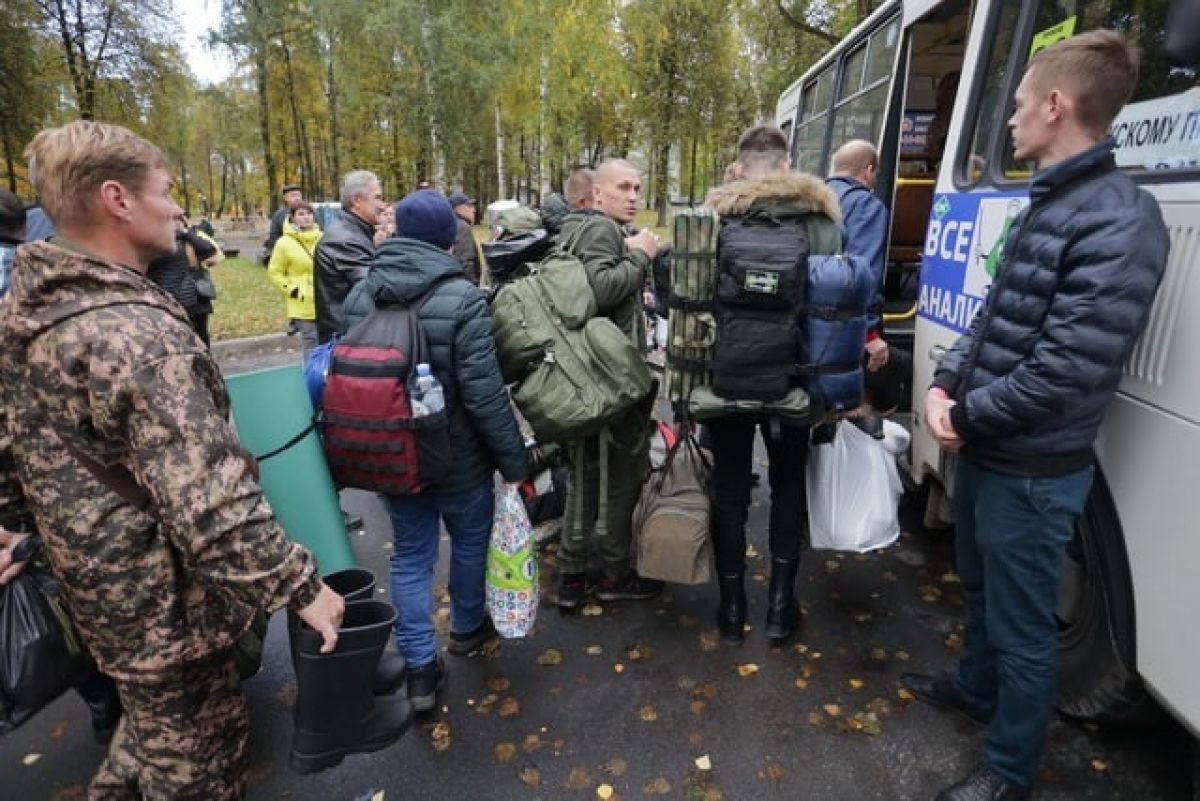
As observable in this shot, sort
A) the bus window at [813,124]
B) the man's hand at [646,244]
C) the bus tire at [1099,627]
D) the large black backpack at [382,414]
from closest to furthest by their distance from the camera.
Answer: the bus tire at [1099,627] → the large black backpack at [382,414] → the man's hand at [646,244] → the bus window at [813,124]

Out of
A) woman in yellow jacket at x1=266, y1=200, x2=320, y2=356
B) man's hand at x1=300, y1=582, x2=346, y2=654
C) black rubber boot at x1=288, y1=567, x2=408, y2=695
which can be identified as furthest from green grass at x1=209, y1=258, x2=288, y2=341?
man's hand at x1=300, y1=582, x2=346, y2=654

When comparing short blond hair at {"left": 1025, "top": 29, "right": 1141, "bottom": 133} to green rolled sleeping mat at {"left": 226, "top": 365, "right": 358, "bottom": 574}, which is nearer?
short blond hair at {"left": 1025, "top": 29, "right": 1141, "bottom": 133}

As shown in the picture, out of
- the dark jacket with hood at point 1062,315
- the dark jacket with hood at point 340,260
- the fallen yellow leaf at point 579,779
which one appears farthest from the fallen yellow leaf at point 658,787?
the dark jacket with hood at point 340,260

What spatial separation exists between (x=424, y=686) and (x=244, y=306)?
10873 mm

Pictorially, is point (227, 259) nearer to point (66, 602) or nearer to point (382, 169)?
point (382, 169)

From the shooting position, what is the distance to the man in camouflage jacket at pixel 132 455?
4.91 ft

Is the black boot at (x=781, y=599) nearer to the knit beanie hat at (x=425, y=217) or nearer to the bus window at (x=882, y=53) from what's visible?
the knit beanie hat at (x=425, y=217)

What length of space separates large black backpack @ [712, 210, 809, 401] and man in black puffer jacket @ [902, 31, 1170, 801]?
0.57 meters

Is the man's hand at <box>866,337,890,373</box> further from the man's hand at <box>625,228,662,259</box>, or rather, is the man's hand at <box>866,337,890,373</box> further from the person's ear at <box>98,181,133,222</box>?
the person's ear at <box>98,181,133,222</box>

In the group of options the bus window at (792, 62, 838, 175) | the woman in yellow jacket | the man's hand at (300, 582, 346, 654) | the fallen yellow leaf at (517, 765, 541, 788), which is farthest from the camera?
the bus window at (792, 62, 838, 175)

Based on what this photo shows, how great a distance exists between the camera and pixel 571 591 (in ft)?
11.8

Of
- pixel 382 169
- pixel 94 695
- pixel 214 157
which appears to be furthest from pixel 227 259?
pixel 214 157

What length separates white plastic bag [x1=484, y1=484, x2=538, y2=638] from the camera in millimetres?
2947

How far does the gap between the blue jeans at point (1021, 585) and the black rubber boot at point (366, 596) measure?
1.82 meters
